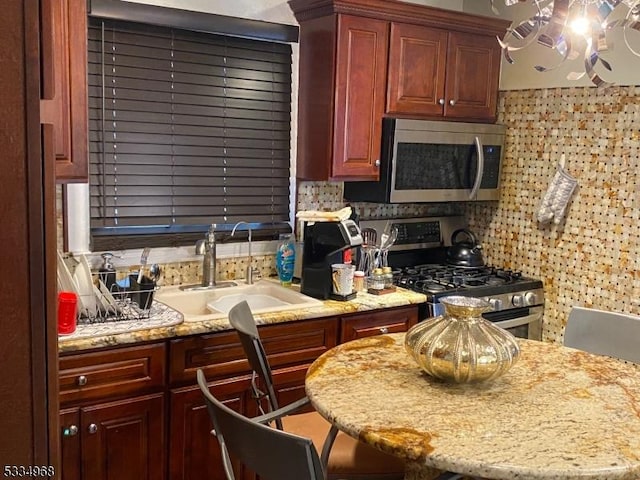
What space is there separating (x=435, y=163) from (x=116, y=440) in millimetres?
2023

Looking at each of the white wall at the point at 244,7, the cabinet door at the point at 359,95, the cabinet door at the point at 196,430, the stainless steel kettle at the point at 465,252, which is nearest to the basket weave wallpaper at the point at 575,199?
the stainless steel kettle at the point at 465,252

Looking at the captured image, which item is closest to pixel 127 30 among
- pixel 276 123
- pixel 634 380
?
pixel 276 123

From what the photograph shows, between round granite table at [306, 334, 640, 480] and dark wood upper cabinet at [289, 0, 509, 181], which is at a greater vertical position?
dark wood upper cabinet at [289, 0, 509, 181]

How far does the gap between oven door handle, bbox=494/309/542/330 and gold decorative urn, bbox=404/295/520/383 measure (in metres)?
1.51

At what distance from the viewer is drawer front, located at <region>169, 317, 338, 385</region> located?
8.41ft

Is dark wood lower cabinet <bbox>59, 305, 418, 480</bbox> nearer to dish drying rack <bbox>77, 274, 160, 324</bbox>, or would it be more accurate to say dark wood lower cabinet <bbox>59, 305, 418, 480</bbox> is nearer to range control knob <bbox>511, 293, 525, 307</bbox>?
dish drying rack <bbox>77, 274, 160, 324</bbox>

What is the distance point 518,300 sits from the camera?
3.51 metres

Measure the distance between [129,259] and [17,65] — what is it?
2.20 meters

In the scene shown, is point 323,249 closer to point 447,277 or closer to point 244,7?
point 447,277

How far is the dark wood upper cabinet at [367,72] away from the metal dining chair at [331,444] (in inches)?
45.3

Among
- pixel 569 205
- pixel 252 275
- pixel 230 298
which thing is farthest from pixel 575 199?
pixel 230 298

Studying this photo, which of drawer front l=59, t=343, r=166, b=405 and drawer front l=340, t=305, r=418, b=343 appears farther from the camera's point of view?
drawer front l=340, t=305, r=418, b=343

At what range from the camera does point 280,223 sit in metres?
3.48

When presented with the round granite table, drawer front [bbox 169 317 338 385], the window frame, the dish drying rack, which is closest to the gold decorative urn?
the round granite table
